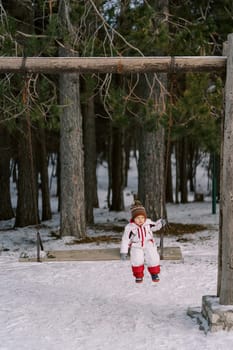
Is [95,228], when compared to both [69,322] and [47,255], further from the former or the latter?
[69,322]

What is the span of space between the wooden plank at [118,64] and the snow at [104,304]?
9.41 feet

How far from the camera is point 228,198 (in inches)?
223

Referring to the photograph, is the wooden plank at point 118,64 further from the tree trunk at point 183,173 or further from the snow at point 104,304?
the tree trunk at point 183,173

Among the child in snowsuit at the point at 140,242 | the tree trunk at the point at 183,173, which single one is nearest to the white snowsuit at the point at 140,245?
the child in snowsuit at the point at 140,242

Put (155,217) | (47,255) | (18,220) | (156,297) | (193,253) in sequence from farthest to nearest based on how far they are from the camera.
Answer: (18,220) → (155,217) → (193,253) → (47,255) → (156,297)

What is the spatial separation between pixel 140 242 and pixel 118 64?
207cm

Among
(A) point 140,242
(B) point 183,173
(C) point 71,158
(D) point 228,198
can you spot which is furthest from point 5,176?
(D) point 228,198

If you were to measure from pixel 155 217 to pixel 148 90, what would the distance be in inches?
117

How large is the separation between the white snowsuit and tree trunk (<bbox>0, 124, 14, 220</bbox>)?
11.9 meters

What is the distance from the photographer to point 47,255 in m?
8.46

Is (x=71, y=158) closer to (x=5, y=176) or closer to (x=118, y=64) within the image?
(x=118, y=64)

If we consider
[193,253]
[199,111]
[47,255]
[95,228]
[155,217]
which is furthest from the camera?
[95,228]

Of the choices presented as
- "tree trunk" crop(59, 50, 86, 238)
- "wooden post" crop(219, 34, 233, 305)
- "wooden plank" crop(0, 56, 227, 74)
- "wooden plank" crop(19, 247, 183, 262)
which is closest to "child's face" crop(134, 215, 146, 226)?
"wooden post" crop(219, 34, 233, 305)

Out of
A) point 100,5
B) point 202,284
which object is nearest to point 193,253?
point 202,284
